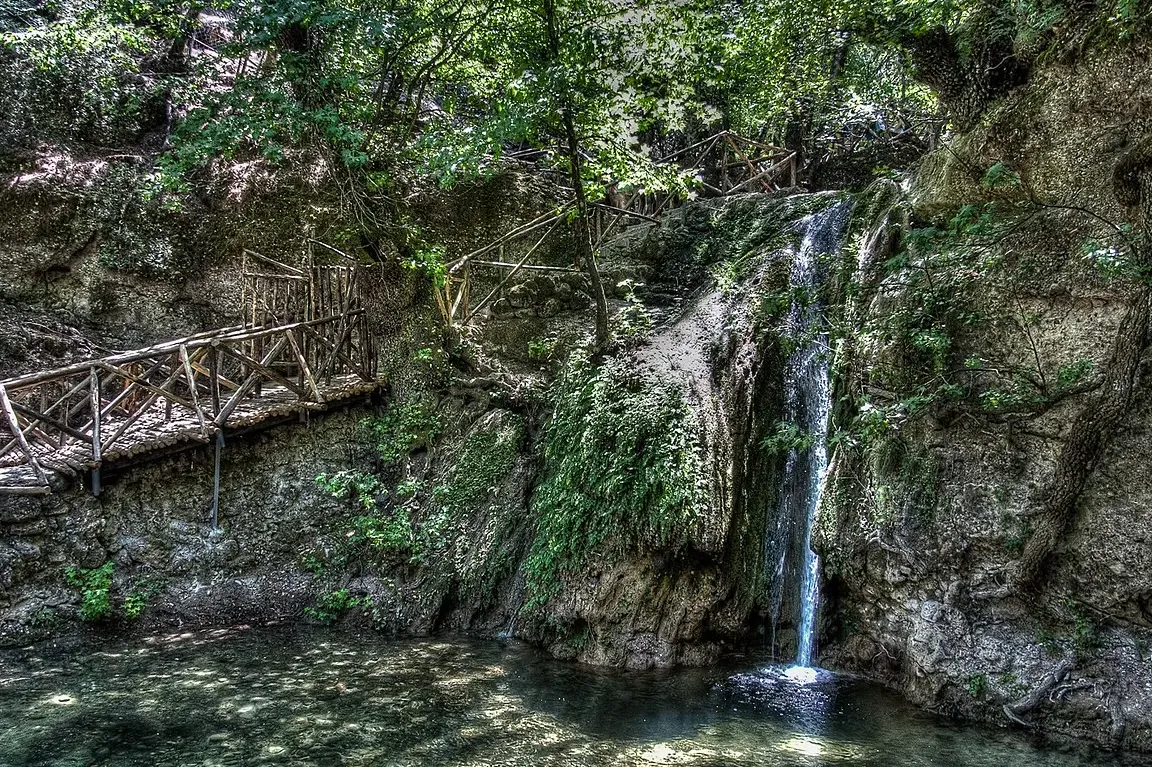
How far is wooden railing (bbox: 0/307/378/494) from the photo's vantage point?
8.09m

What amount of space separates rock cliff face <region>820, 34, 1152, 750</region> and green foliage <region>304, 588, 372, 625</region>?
5.33 m

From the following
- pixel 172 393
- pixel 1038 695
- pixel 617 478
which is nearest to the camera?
pixel 1038 695

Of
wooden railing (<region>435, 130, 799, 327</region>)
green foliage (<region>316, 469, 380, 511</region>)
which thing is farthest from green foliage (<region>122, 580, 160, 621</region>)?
wooden railing (<region>435, 130, 799, 327</region>)

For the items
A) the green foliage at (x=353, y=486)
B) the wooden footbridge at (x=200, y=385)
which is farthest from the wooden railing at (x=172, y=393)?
the green foliage at (x=353, y=486)

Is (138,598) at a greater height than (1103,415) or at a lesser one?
lesser

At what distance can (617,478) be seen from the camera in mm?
7352

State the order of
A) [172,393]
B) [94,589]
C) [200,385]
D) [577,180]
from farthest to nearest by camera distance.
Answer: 1. [200,385]
2. [172,393]
3. [577,180]
4. [94,589]

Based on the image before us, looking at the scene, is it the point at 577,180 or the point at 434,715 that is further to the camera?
the point at 577,180

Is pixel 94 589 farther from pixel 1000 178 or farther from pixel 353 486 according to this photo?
pixel 1000 178

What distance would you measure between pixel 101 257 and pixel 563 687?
35.3ft

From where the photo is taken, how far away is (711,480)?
718 cm

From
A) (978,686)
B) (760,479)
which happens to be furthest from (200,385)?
(978,686)

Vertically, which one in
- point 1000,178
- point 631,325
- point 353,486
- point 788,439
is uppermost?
point 1000,178

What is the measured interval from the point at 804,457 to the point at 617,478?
2.19 meters
